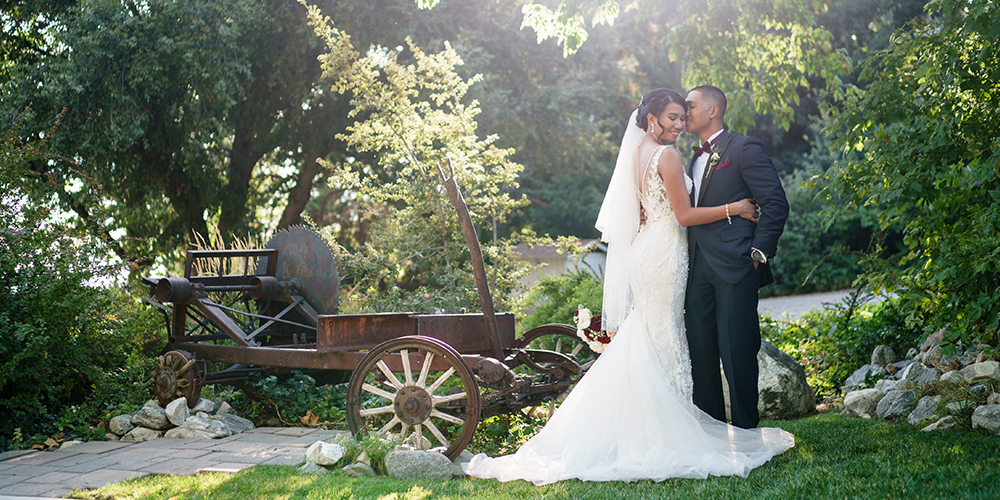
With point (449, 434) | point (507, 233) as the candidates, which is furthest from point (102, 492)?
point (507, 233)

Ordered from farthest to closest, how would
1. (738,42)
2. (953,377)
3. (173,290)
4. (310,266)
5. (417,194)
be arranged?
(417,194) < (738,42) < (310,266) < (173,290) < (953,377)

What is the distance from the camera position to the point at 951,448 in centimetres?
393

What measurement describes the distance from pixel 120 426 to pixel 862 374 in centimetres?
572

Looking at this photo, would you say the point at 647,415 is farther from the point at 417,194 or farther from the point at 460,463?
the point at 417,194

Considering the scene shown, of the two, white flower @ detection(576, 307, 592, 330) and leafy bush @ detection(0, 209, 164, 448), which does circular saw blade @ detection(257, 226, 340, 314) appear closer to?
leafy bush @ detection(0, 209, 164, 448)

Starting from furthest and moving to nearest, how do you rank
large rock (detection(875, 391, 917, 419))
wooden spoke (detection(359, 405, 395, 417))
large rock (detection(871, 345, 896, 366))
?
1. large rock (detection(871, 345, 896, 366))
2. large rock (detection(875, 391, 917, 419))
3. wooden spoke (detection(359, 405, 395, 417))

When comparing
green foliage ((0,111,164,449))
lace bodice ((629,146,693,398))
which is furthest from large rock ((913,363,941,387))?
green foliage ((0,111,164,449))

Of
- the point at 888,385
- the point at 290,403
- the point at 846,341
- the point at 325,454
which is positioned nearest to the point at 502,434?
the point at 325,454

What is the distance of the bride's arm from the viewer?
3947 millimetres

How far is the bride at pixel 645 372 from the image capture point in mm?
3711

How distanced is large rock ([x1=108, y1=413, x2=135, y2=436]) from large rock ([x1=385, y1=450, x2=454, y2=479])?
2467 mm

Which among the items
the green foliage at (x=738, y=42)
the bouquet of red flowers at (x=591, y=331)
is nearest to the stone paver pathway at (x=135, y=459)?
the bouquet of red flowers at (x=591, y=331)

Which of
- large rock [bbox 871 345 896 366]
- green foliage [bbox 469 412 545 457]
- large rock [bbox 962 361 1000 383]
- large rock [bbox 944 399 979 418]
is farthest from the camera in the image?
large rock [bbox 871 345 896 366]

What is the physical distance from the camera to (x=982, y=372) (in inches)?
193
